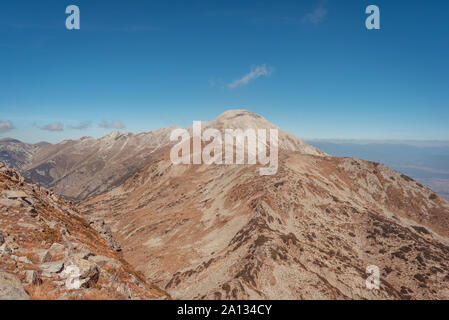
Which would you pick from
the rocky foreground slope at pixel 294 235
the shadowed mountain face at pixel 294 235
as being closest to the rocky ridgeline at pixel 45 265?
the rocky foreground slope at pixel 294 235

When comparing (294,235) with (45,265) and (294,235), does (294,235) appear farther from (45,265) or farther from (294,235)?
(45,265)

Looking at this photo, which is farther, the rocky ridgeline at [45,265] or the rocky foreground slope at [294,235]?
the rocky foreground slope at [294,235]

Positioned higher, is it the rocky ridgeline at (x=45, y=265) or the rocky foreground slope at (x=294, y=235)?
the rocky ridgeline at (x=45, y=265)

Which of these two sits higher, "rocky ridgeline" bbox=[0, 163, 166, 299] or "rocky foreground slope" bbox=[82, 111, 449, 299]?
"rocky ridgeline" bbox=[0, 163, 166, 299]

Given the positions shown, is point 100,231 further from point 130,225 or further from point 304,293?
point 130,225

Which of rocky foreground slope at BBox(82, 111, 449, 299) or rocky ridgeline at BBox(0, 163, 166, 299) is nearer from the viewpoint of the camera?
rocky ridgeline at BBox(0, 163, 166, 299)

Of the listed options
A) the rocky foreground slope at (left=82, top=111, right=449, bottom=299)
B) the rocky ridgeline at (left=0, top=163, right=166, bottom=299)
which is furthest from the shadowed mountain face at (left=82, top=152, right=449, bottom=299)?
the rocky ridgeline at (left=0, top=163, right=166, bottom=299)

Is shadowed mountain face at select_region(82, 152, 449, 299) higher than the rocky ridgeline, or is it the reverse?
the rocky ridgeline

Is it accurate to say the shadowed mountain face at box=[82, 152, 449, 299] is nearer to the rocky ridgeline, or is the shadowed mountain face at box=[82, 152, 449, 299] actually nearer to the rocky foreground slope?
the rocky foreground slope

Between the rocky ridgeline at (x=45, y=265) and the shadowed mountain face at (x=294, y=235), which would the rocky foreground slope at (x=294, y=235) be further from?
the rocky ridgeline at (x=45, y=265)
